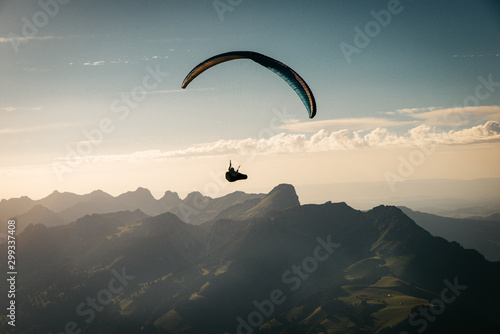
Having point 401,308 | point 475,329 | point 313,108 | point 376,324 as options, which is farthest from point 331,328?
point 313,108

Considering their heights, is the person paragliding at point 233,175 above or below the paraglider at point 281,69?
below

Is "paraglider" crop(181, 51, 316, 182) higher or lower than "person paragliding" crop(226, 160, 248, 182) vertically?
higher

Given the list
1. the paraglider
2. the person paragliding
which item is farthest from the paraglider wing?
the person paragliding

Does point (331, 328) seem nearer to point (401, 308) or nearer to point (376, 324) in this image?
point (376, 324)

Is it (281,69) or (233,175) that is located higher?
(281,69)

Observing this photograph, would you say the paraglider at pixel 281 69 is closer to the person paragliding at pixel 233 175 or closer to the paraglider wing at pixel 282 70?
the paraglider wing at pixel 282 70

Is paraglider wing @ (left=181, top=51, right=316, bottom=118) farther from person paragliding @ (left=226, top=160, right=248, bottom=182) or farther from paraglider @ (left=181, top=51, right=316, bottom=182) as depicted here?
person paragliding @ (left=226, top=160, right=248, bottom=182)

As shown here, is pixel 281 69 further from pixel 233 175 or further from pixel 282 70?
pixel 233 175

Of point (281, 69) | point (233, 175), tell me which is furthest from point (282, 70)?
point (233, 175)

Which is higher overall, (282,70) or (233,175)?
(282,70)

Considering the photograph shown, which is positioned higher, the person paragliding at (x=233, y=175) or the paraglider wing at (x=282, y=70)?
the paraglider wing at (x=282, y=70)

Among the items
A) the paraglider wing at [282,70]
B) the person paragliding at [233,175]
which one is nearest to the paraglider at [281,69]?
the paraglider wing at [282,70]

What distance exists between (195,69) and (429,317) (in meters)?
202

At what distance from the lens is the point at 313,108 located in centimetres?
3256
